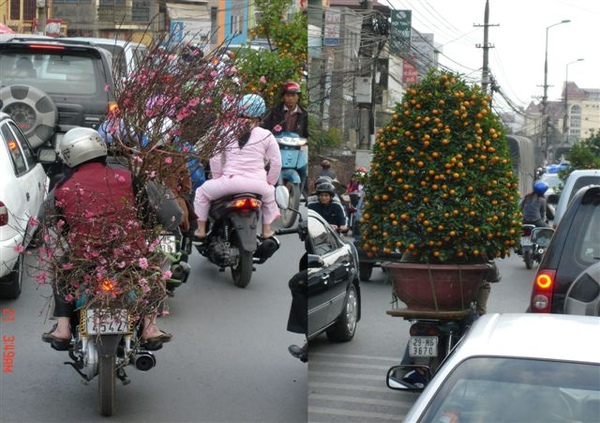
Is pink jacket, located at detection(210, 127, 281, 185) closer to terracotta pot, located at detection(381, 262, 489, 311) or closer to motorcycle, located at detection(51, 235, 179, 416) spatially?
motorcycle, located at detection(51, 235, 179, 416)

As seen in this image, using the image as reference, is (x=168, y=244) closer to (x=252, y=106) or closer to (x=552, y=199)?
(x=252, y=106)

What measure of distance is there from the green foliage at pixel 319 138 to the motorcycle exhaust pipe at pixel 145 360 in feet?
3.80

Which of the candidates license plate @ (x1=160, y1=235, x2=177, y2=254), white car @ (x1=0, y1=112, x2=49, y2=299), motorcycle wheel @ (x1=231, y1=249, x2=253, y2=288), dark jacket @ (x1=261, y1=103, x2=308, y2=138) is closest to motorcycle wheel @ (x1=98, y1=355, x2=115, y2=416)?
license plate @ (x1=160, y1=235, x2=177, y2=254)

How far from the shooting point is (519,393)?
11.6ft

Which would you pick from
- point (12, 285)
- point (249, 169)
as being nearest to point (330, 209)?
point (249, 169)

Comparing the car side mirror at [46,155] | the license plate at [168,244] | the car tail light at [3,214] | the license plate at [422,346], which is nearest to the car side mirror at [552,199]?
the license plate at [422,346]

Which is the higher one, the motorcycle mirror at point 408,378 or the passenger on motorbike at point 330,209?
the passenger on motorbike at point 330,209

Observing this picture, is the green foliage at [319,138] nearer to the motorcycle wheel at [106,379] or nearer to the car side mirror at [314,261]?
the car side mirror at [314,261]

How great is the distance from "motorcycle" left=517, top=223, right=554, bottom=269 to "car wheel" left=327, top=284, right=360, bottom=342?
80 cm

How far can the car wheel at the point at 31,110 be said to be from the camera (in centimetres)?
555

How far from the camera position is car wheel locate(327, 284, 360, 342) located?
552cm

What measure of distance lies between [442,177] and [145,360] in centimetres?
156

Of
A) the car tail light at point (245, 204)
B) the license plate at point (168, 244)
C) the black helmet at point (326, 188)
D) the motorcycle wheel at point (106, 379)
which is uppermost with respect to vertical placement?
the black helmet at point (326, 188)

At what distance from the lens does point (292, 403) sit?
5.49 m
